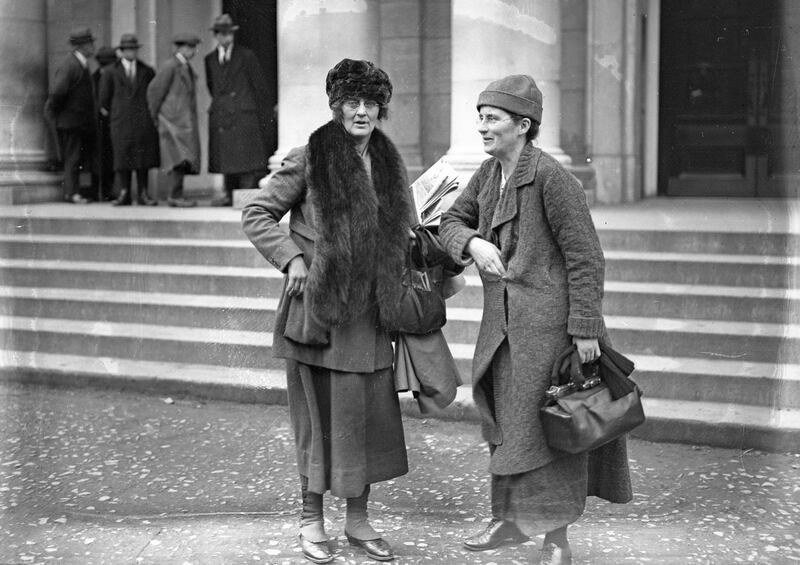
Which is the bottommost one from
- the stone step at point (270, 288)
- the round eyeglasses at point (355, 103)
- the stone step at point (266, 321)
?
the stone step at point (266, 321)

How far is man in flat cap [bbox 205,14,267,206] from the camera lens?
35.7 feet

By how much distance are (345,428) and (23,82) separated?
946 cm

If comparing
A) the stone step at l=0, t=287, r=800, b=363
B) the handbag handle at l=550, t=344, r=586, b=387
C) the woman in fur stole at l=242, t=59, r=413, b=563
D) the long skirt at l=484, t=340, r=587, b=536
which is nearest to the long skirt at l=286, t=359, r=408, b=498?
the woman in fur stole at l=242, t=59, r=413, b=563

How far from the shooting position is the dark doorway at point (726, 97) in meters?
11.0

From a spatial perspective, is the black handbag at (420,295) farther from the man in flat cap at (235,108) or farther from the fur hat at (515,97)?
the man in flat cap at (235,108)

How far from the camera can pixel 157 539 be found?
465 centimetres

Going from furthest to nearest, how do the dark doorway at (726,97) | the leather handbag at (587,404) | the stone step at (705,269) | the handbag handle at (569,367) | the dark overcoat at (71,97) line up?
the dark overcoat at (71,97)
the dark doorway at (726,97)
the stone step at (705,269)
the handbag handle at (569,367)
the leather handbag at (587,404)

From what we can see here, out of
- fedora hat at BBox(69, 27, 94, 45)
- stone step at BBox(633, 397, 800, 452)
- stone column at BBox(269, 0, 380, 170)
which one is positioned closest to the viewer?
stone step at BBox(633, 397, 800, 452)

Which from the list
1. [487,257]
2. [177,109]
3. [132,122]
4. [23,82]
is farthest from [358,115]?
[23,82]

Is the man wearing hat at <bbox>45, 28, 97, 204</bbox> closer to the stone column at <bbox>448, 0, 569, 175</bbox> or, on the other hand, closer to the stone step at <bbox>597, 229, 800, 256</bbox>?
the stone column at <bbox>448, 0, 569, 175</bbox>

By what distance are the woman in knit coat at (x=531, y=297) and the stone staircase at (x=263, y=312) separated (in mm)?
2140

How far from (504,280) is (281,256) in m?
0.91

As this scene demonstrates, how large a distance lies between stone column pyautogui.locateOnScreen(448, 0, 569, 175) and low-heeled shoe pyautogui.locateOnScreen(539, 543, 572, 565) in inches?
180

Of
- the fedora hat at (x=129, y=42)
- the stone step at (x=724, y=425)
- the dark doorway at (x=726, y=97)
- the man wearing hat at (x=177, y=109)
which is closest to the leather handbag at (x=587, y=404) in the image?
the stone step at (x=724, y=425)
